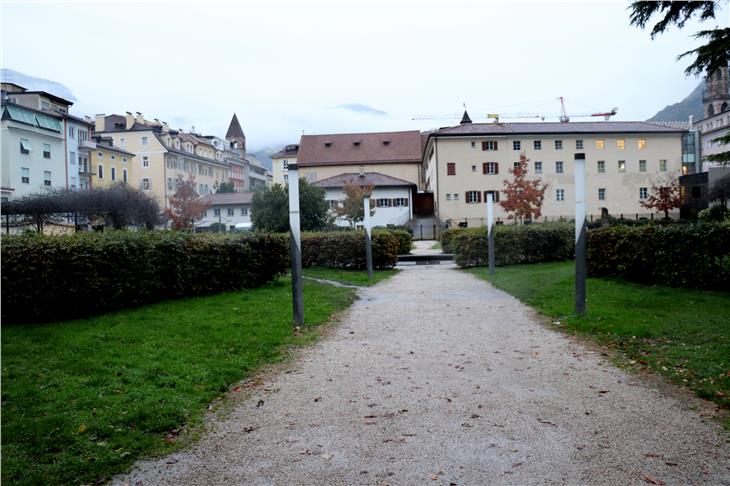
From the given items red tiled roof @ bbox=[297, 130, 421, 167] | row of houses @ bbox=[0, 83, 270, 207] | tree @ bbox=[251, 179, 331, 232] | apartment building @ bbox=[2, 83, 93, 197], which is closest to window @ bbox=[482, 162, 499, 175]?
red tiled roof @ bbox=[297, 130, 421, 167]

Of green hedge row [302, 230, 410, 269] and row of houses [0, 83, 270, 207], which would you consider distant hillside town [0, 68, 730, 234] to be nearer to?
row of houses [0, 83, 270, 207]

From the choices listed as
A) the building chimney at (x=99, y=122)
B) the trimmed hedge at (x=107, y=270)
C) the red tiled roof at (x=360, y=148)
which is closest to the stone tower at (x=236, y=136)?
the building chimney at (x=99, y=122)

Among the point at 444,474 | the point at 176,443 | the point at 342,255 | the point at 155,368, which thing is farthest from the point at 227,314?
the point at 342,255

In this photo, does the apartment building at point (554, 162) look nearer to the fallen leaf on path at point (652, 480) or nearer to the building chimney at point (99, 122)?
the fallen leaf on path at point (652, 480)

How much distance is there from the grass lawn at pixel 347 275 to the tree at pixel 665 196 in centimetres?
4279

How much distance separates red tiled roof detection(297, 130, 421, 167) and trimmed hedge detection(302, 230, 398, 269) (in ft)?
182

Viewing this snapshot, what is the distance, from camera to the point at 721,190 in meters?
46.1

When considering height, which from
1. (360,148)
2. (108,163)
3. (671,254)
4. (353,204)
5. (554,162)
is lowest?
(671,254)

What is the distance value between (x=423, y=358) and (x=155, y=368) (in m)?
2.98

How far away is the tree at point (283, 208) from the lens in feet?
116

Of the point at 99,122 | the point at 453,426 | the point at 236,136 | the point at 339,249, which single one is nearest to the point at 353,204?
the point at 339,249

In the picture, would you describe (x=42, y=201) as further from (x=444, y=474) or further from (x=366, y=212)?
(x=444, y=474)

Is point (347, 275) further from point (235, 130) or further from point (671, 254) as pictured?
point (235, 130)

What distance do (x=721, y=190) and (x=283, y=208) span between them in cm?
3545
